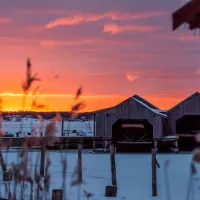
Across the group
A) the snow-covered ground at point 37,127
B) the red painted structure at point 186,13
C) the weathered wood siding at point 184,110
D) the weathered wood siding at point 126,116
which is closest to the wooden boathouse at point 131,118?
the weathered wood siding at point 126,116

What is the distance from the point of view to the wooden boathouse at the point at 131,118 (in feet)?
118

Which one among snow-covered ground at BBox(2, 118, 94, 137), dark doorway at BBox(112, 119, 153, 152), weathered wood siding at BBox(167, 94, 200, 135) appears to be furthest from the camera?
dark doorway at BBox(112, 119, 153, 152)

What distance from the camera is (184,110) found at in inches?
1426

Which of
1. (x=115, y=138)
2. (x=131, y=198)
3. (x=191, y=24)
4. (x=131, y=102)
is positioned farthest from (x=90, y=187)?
(x=115, y=138)

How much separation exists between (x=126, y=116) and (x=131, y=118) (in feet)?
1.53

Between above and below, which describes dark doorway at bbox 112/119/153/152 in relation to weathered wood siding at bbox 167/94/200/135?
below

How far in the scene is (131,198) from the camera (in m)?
12.2

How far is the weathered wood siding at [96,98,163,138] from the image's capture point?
117ft

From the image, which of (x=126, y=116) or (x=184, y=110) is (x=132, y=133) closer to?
(x=126, y=116)

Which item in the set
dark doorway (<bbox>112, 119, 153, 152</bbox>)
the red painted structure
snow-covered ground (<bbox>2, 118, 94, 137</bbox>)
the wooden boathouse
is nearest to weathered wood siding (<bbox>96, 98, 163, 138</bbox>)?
the wooden boathouse

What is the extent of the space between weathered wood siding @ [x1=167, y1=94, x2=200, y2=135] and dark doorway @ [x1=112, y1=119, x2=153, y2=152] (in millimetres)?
2678

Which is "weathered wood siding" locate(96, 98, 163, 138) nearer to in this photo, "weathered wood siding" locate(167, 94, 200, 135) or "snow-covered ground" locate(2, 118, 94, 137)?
"weathered wood siding" locate(167, 94, 200, 135)

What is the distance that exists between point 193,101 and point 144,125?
630cm

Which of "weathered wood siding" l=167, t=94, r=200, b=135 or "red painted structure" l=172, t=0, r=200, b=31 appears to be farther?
"weathered wood siding" l=167, t=94, r=200, b=135
